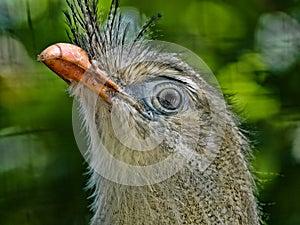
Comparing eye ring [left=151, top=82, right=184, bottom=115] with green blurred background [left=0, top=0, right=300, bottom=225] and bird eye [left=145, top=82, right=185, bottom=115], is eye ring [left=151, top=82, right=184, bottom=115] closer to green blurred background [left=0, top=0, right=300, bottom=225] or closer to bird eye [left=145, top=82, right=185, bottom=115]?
bird eye [left=145, top=82, right=185, bottom=115]

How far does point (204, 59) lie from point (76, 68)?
2.47 ft

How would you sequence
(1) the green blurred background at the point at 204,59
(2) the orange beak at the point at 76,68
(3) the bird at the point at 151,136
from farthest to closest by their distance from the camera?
(1) the green blurred background at the point at 204,59, (3) the bird at the point at 151,136, (2) the orange beak at the point at 76,68

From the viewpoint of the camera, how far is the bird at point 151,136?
1928 mm

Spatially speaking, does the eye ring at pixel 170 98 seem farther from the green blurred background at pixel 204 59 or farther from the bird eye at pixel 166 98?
the green blurred background at pixel 204 59

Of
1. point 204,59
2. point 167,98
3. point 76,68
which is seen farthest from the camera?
point 204,59

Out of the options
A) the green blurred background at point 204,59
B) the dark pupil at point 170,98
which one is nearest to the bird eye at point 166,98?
the dark pupil at point 170,98

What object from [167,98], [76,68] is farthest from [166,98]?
[76,68]

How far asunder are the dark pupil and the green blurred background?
0.35 m

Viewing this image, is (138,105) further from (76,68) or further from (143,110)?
(76,68)

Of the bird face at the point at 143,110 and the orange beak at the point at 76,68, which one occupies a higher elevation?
the orange beak at the point at 76,68

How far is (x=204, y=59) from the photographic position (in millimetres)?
2527

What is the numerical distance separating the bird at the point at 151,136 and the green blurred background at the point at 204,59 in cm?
28

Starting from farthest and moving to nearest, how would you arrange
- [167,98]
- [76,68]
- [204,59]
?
[204,59], [167,98], [76,68]

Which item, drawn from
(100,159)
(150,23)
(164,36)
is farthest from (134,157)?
(164,36)
